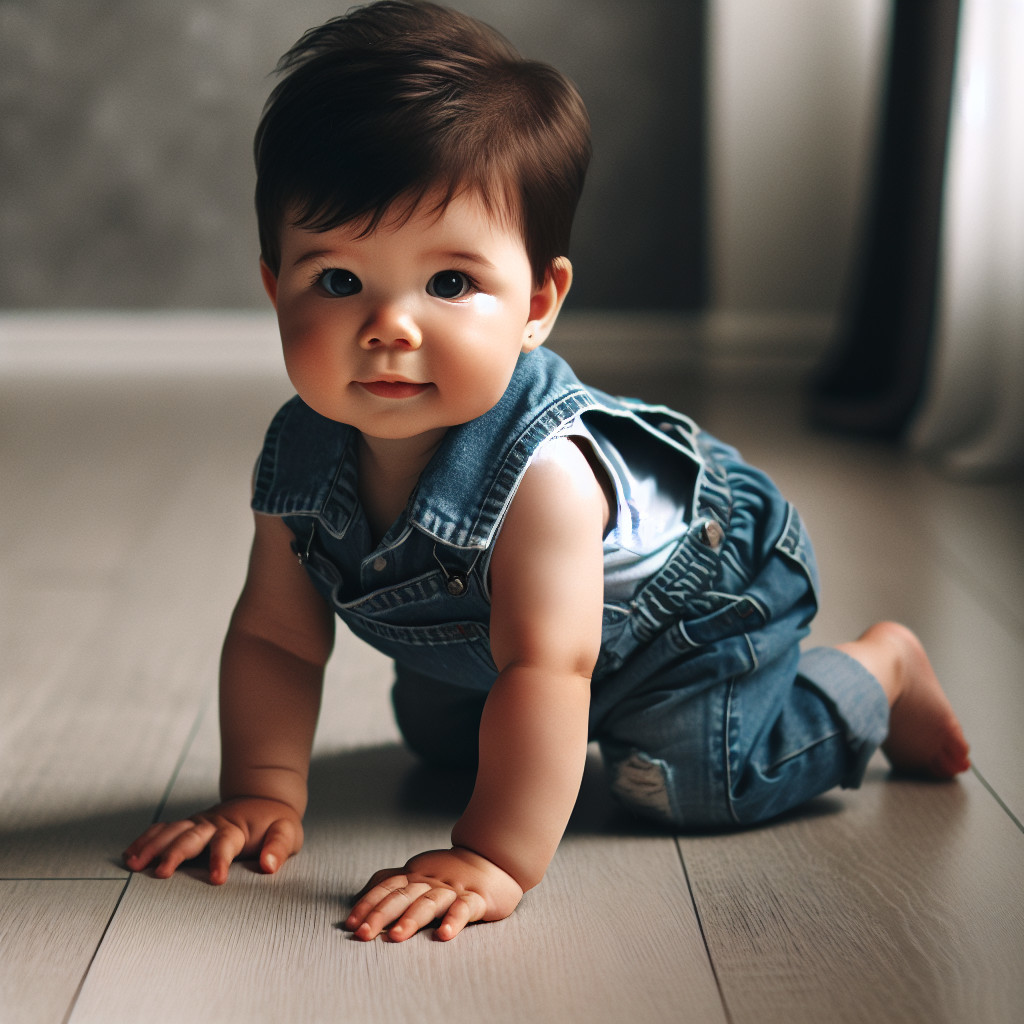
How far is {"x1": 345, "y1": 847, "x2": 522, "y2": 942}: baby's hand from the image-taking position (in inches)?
24.0

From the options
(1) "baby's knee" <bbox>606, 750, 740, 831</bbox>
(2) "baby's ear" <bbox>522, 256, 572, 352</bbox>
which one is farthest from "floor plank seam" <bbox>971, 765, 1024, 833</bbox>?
(2) "baby's ear" <bbox>522, 256, 572, 352</bbox>

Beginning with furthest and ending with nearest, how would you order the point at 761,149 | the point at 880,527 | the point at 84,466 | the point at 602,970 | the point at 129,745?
the point at 761,149, the point at 84,466, the point at 880,527, the point at 129,745, the point at 602,970

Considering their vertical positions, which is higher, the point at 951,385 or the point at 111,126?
the point at 111,126

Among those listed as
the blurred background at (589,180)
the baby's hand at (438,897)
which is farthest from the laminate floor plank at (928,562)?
the blurred background at (589,180)

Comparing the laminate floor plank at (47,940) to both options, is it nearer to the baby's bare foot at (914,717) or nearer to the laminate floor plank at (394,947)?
the laminate floor plank at (394,947)

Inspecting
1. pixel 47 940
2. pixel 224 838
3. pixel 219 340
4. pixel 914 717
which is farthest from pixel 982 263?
pixel 219 340

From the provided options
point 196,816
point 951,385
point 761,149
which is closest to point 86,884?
point 196,816

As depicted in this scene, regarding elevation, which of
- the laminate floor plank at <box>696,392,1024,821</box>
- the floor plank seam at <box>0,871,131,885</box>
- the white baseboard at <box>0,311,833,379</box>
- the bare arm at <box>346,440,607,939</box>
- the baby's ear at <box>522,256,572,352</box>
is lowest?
the white baseboard at <box>0,311,833,379</box>

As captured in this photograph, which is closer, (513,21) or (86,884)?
(86,884)

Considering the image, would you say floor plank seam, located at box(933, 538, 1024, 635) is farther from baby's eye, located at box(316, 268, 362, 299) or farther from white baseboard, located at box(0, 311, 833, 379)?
white baseboard, located at box(0, 311, 833, 379)

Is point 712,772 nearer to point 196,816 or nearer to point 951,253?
point 196,816

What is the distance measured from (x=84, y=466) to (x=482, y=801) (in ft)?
4.17

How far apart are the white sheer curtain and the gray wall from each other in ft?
3.23

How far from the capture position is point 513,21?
268 cm
